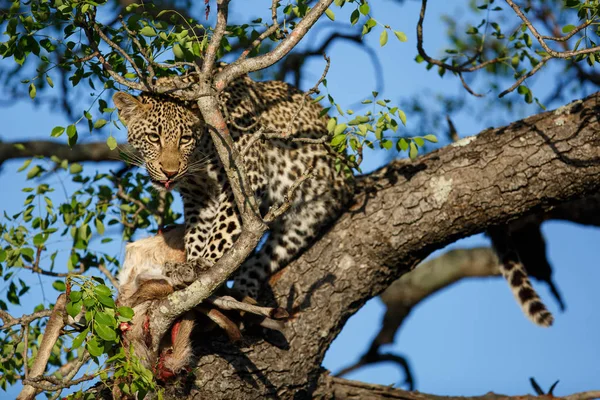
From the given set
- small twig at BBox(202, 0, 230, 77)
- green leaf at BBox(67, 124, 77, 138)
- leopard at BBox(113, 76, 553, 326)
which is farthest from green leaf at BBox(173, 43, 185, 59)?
leopard at BBox(113, 76, 553, 326)

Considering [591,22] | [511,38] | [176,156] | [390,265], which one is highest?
[511,38]

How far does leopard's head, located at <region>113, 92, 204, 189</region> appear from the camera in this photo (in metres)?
5.81

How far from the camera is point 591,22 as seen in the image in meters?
4.88

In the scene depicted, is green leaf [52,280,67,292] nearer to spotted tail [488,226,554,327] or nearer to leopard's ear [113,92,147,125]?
leopard's ear [113,92,147,125]

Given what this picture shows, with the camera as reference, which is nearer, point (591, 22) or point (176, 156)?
point (591, 22)

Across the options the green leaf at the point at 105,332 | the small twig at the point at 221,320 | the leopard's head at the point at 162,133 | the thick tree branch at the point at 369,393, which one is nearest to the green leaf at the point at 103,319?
the green leaf at the point at 105,332

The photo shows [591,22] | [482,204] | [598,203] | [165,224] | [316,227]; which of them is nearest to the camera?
[591,22]

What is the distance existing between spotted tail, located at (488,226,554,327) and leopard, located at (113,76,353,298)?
1.34 m

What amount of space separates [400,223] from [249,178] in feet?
3.78

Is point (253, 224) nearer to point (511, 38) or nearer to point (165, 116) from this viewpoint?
point (165, 116)

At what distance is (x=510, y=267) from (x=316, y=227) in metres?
1.64

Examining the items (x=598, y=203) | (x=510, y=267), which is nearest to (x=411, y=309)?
(x=598, y=203)

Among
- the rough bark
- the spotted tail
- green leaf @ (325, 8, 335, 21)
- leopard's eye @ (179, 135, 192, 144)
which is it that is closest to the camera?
green leaf @ (325, 8, 335, 21)

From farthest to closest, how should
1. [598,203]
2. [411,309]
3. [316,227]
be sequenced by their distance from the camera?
[411,309], [598,203], [316,227]
